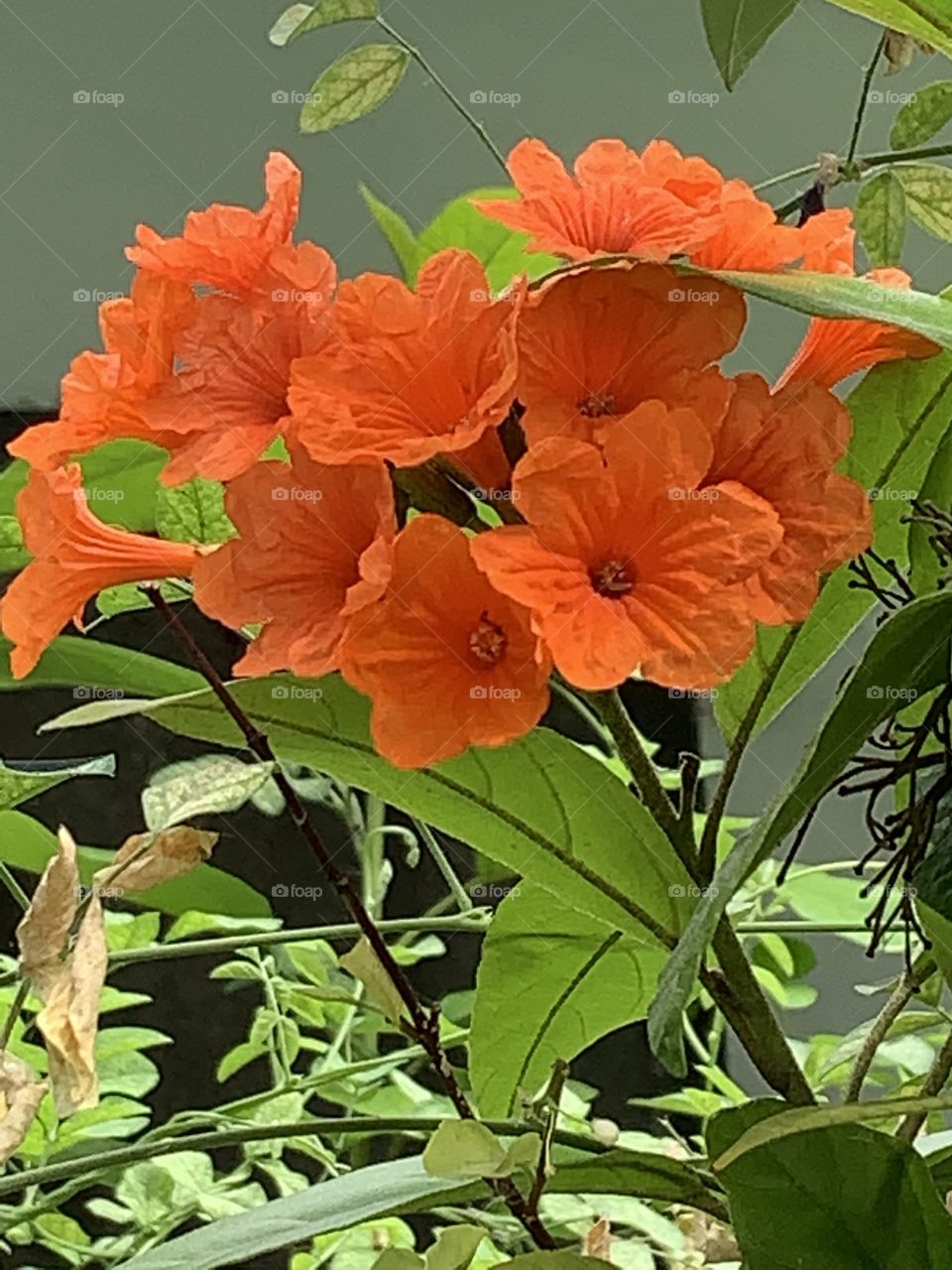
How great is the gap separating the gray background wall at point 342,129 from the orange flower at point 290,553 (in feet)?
2.13

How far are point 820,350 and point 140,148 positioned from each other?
2.42 ft

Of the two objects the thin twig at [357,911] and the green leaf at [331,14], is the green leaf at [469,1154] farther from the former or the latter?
the green leaf at [331,14]

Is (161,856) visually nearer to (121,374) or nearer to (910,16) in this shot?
(121,374)

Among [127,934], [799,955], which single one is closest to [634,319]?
[127,934]

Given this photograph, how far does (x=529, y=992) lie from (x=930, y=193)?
24 cm

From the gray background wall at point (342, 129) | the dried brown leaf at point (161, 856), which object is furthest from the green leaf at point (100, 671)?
the gray background wall at point (342, 129)

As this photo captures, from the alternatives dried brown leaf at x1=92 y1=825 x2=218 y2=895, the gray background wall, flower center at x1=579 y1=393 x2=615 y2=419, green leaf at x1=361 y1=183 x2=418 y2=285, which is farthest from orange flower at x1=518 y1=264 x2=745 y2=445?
the gray background wall

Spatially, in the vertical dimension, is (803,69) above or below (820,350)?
above

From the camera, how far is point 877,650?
25cm

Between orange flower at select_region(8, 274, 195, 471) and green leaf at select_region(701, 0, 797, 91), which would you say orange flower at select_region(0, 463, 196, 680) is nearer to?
orange flower at select_region(8, 274, 195, 471)

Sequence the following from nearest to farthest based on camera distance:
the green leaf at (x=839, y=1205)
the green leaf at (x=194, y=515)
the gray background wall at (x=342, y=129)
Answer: the green leaf at (x=839, y=1205) → the green leaf at (x=194, y=515) → the gray background wall at (x=342, y=129)

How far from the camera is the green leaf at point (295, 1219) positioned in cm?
27

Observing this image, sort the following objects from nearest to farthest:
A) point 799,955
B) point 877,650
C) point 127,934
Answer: point 877,650, point 127,934, point 799,955

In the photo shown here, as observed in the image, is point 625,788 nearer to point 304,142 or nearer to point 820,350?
point 820,350
